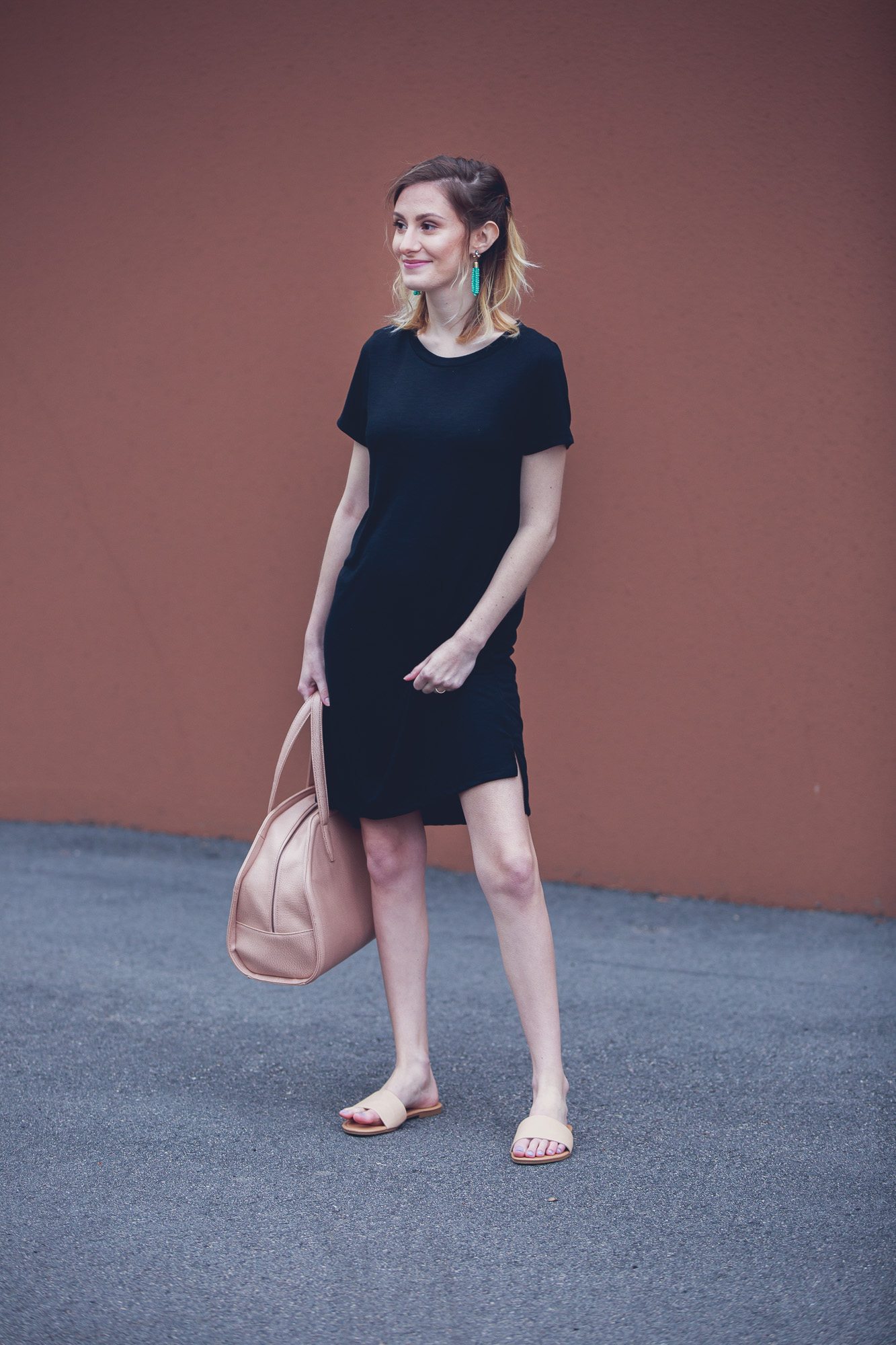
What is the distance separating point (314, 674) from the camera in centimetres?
242

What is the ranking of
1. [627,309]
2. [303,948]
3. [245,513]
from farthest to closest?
[245,513]
[627,309]
[303,948]

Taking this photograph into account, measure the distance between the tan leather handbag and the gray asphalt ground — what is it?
36cm

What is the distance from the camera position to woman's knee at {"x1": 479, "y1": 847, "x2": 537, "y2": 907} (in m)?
2.26

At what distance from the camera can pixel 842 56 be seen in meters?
3.74

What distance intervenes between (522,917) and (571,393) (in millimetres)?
2269

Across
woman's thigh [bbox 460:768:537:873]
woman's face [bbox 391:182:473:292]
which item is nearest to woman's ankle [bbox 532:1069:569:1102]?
woman's thigh [bbox 460:768:537:873]

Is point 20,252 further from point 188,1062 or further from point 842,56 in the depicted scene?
point 188,1062

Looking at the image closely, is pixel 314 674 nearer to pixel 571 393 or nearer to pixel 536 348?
pixel 536 348

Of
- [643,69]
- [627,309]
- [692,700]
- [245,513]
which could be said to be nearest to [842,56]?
[643,69]

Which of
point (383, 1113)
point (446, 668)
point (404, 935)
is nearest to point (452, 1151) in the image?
point (383, 1113)

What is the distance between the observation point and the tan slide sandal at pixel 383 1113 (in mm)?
2357

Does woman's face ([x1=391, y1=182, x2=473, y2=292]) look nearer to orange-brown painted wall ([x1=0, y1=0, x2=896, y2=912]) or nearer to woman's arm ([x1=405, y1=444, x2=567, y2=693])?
woman's arm ([x1=405, y1=444, x2=567, y2=693])

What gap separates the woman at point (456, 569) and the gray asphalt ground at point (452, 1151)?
0.22 meters

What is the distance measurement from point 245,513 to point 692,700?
1.77m
